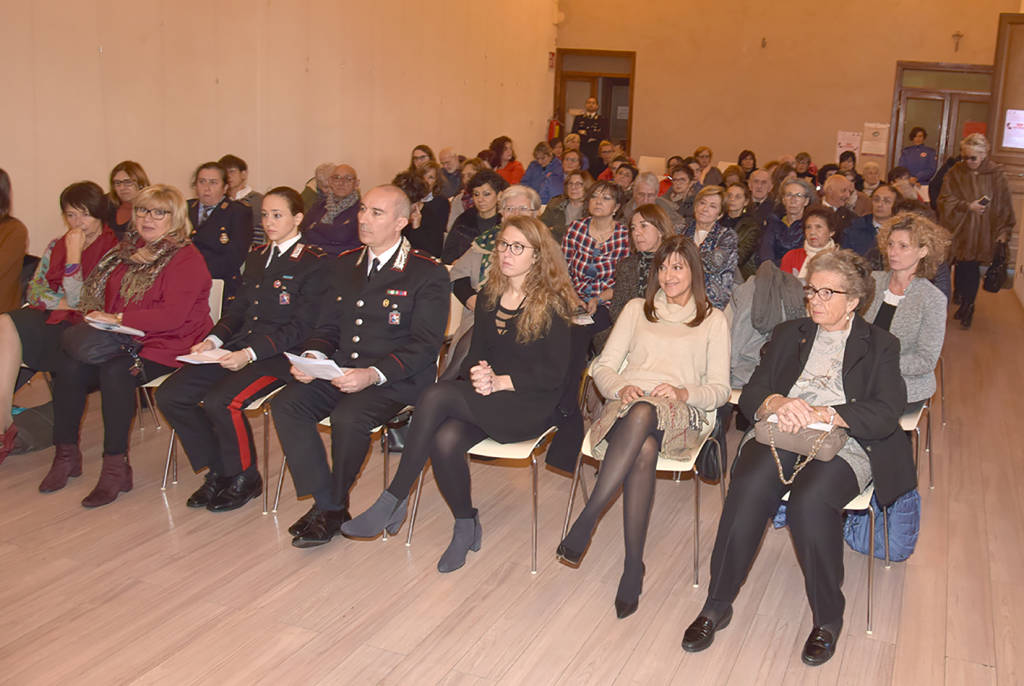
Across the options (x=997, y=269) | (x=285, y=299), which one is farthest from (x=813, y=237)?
(x=997, y=269)

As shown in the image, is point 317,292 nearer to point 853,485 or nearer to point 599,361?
point 599,361

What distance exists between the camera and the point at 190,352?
13.4 ft

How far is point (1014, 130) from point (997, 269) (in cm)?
431

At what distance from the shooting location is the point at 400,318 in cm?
377

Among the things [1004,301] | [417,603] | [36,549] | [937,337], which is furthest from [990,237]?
[36,549]

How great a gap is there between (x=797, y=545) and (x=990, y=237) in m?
6.51

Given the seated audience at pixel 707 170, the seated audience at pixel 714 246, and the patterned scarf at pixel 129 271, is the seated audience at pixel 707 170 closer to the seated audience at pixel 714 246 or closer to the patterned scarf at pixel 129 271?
A: the seated audience at pixel 714 246

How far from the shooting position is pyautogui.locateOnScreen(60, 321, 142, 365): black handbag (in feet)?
12.9

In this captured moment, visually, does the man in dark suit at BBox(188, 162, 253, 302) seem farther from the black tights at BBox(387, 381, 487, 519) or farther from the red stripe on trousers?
the black tights at BBox(387, 381, 487, 519)

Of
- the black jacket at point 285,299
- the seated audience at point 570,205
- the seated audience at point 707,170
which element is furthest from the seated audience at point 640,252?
the seated audience at point 707,170

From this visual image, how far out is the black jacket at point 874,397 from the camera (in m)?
3.02

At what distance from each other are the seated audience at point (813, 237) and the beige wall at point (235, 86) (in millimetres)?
4952

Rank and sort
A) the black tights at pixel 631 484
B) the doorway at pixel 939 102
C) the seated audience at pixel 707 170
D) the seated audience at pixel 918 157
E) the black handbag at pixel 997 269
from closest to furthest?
the black tights at pixel 631 484 < the black handbag at pixel 997 269 < the seated audience at pixel 707 170 < the seated audience at pixel 918 157 < the doorway at pixel 939 102

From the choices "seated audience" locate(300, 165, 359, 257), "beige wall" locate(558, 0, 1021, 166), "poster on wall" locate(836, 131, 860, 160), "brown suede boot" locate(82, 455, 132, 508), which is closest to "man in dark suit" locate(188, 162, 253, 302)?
"seated audience" locate(300, 165, 359, 257)
